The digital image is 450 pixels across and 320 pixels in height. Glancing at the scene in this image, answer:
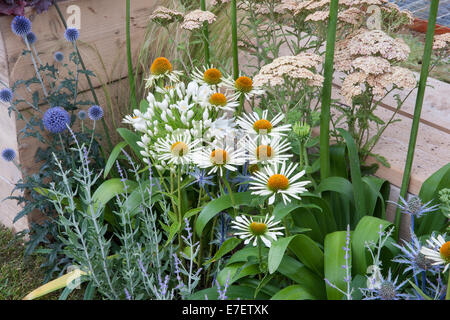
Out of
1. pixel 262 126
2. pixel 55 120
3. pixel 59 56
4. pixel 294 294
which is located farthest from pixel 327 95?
pixel 59 56

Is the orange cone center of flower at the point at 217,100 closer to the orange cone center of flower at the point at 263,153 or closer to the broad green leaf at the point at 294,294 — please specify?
the orange cone center of flower at the point at 263,153

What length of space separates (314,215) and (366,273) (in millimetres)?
259

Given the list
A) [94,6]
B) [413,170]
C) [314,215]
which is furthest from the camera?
[94,6]

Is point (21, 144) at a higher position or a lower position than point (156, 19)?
lower

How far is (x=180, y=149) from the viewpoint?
1.33 m

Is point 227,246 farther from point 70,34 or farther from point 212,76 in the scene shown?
point 70,34

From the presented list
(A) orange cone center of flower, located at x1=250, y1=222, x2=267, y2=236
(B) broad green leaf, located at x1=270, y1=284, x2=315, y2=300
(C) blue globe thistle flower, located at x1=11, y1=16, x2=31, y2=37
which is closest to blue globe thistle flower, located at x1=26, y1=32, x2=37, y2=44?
(C) blue globe thistle flower, located at x1=11, y1=16, x2=31, y2=37

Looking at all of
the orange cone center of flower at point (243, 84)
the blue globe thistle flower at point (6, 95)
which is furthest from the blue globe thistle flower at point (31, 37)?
the orange cone center of flower at point (243, 84)

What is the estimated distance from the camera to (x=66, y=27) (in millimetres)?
1947

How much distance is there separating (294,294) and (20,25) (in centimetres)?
126

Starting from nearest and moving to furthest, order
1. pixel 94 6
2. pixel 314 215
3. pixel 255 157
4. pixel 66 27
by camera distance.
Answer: pixel 255 157, pixel 314 215, pixel 66 27, pixel 94 6

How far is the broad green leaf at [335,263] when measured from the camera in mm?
1333
